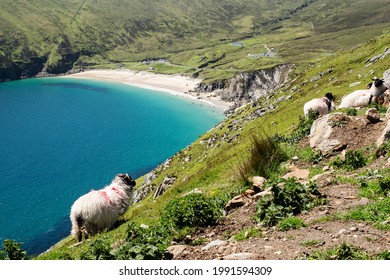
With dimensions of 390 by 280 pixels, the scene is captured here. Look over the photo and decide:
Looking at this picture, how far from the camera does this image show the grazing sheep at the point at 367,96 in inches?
915

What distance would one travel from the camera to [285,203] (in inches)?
469

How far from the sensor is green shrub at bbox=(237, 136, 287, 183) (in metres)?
17.7

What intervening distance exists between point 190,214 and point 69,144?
11209 cm

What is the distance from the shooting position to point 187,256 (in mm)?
10039

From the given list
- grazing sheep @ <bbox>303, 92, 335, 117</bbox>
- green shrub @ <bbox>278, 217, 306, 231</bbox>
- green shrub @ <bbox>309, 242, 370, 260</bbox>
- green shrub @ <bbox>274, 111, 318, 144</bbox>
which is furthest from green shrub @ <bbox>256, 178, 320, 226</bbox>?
grazing sheep @ <bbox>303, 92, 335, 117</bbox>

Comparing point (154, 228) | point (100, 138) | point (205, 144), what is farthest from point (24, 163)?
point (154, 228)

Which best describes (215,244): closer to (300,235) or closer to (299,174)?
(300,235)

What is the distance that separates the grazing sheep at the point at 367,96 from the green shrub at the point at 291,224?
1646 centimetres

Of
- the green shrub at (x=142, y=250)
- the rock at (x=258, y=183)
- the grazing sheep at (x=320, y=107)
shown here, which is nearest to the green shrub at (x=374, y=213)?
the rock at (x=258, y=183)

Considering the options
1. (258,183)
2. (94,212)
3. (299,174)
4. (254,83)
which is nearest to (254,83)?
(254,83)

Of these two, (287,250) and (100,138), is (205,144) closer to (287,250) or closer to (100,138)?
(287,250)

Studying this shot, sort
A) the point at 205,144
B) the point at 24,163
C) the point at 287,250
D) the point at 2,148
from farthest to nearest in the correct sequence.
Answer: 1. the point at 2,148
2. the point at 24,163
3. the point at 205,144
4. the point at 287,250

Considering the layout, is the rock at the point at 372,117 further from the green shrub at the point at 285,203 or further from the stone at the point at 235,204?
the stone at the point at 235,204
